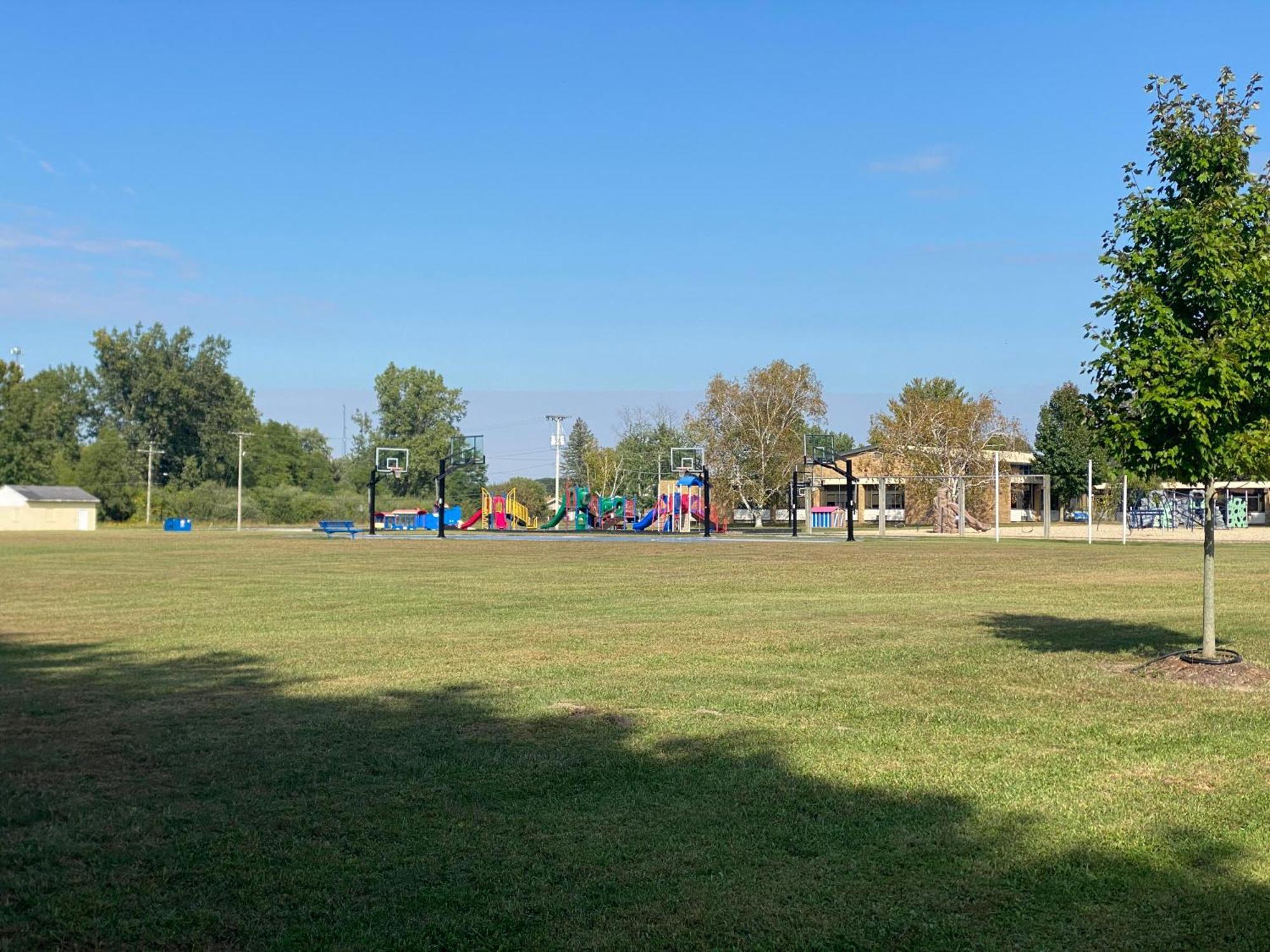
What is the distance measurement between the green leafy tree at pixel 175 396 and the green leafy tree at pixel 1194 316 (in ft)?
398

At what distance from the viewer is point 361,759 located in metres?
8.45

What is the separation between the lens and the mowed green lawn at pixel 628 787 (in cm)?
536

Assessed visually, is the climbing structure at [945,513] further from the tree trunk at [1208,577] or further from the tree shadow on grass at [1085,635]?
the tree trunk at [1208,577]

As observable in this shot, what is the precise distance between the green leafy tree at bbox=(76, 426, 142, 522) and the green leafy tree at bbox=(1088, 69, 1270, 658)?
118m

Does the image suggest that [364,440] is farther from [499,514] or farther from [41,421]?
[499,514]

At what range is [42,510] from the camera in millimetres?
106000

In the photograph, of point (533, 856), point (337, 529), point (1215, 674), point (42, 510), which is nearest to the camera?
point (533, 856)

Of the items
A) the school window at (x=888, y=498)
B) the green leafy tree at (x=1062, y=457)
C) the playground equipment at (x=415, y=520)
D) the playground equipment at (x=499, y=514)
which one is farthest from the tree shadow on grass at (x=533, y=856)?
the school window at (x=888, y=498)

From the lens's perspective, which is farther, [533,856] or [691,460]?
[691,460]

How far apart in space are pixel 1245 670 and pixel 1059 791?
5.87 metres

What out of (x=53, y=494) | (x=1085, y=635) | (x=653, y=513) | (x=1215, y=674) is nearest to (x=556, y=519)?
(x=653, y=513)

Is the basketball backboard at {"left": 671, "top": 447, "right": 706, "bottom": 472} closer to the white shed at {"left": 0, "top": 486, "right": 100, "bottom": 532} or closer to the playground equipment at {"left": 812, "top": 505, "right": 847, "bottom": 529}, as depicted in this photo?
the playground equipment at {"left": 812, "top": 505, "right": 847, "bottom": 529}

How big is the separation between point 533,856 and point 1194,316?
9906 mm

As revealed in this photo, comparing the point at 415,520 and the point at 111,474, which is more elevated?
the point at 111,474
